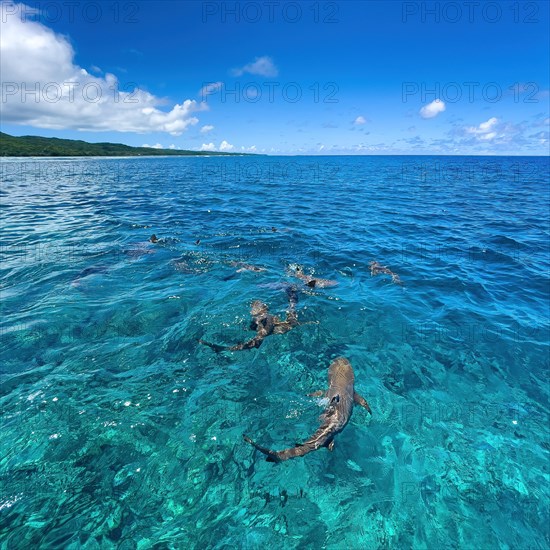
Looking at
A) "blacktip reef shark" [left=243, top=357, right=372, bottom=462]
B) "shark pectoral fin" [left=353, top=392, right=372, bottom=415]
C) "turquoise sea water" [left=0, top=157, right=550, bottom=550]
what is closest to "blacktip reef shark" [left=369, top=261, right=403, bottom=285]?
"turquoise sea water" [left=0, top=157, right=550, bottom=550]

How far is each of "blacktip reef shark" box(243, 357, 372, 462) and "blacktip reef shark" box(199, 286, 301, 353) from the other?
211cm

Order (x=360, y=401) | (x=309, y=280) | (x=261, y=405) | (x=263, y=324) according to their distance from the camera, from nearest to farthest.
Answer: (x=261, y=405)
(x=360, y=401)
(x=263, y=324)
(x=309, y=280)

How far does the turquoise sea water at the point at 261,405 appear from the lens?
5.09 m

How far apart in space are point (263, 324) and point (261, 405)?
2.93 metres

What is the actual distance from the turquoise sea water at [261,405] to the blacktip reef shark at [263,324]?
239 mm

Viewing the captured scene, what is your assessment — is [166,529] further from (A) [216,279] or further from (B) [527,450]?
Answer: (A) [216,279]

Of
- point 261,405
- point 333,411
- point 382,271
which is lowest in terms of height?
point 382,271

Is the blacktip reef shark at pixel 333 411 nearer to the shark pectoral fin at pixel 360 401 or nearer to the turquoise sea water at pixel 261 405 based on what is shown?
the shark pectoral fin at pixel 360 401

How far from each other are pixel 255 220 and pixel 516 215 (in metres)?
23.2

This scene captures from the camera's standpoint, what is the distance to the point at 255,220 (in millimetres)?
24531

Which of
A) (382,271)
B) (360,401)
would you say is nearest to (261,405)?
(360,401)

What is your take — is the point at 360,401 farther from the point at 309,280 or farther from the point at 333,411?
the point at 309,280

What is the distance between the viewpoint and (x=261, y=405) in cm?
707

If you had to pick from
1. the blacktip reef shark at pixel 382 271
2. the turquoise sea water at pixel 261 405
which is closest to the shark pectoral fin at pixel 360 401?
the turquoise sea water at pixel 261 405
